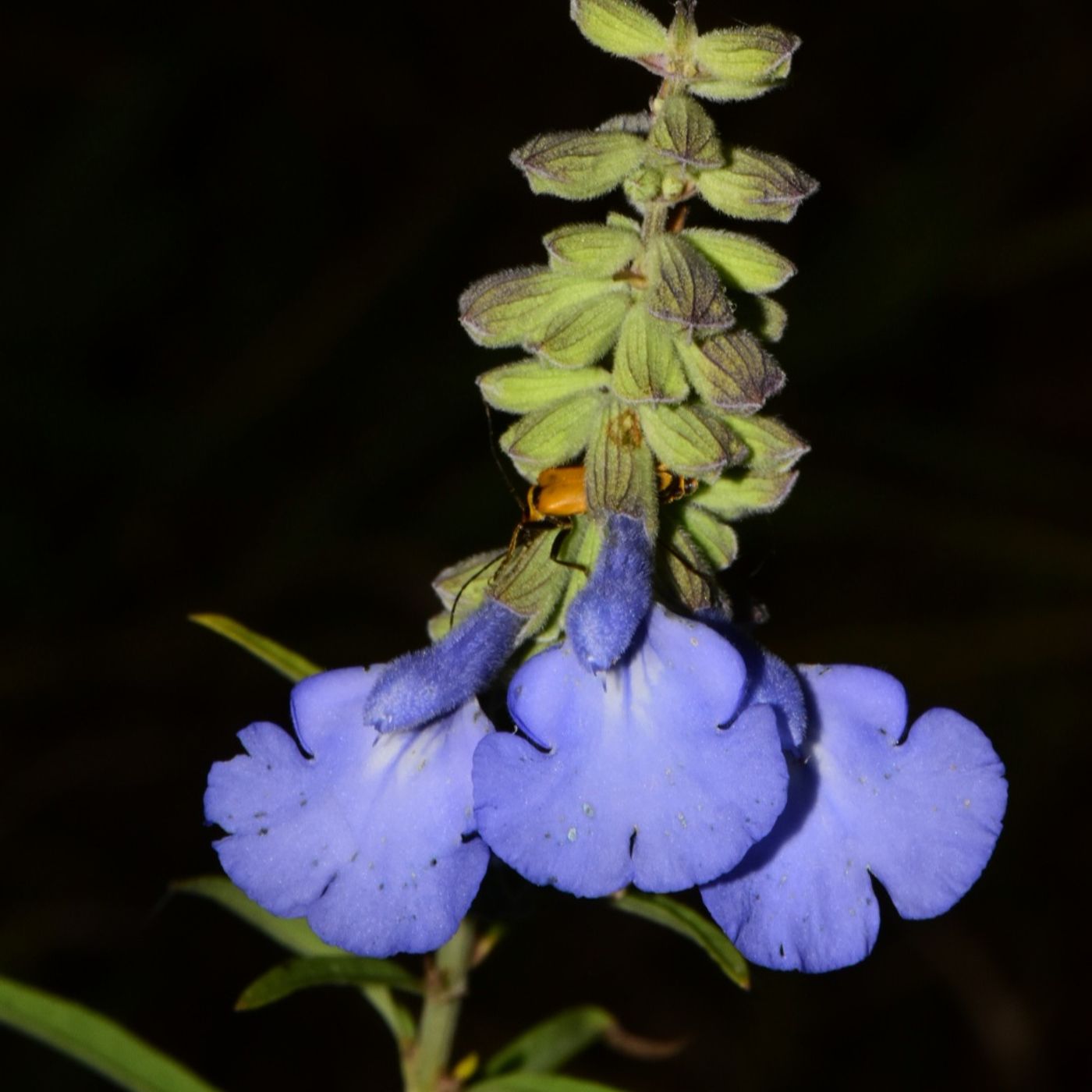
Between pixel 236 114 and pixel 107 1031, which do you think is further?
pixel 236 114

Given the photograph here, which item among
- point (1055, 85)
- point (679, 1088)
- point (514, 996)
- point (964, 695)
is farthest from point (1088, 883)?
point (1055, 85)

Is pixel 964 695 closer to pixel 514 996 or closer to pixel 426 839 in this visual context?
pixel 514 996

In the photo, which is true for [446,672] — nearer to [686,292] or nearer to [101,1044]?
[686,292]

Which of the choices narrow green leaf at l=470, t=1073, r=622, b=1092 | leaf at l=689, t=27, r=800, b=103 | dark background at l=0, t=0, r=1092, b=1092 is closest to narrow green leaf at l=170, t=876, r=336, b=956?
narrow green leaf at l=470, t=1073, r=622, b=1092

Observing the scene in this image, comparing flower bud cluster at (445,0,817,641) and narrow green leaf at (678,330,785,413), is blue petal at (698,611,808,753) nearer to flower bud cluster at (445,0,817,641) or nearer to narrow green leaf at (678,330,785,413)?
flower bud cluster at (445,0,817,641)

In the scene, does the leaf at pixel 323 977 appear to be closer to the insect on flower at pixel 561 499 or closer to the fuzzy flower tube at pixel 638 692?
the fuzzy flower tube at pixel 638 692

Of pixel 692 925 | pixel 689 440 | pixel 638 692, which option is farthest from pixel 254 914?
pixel 689 440
